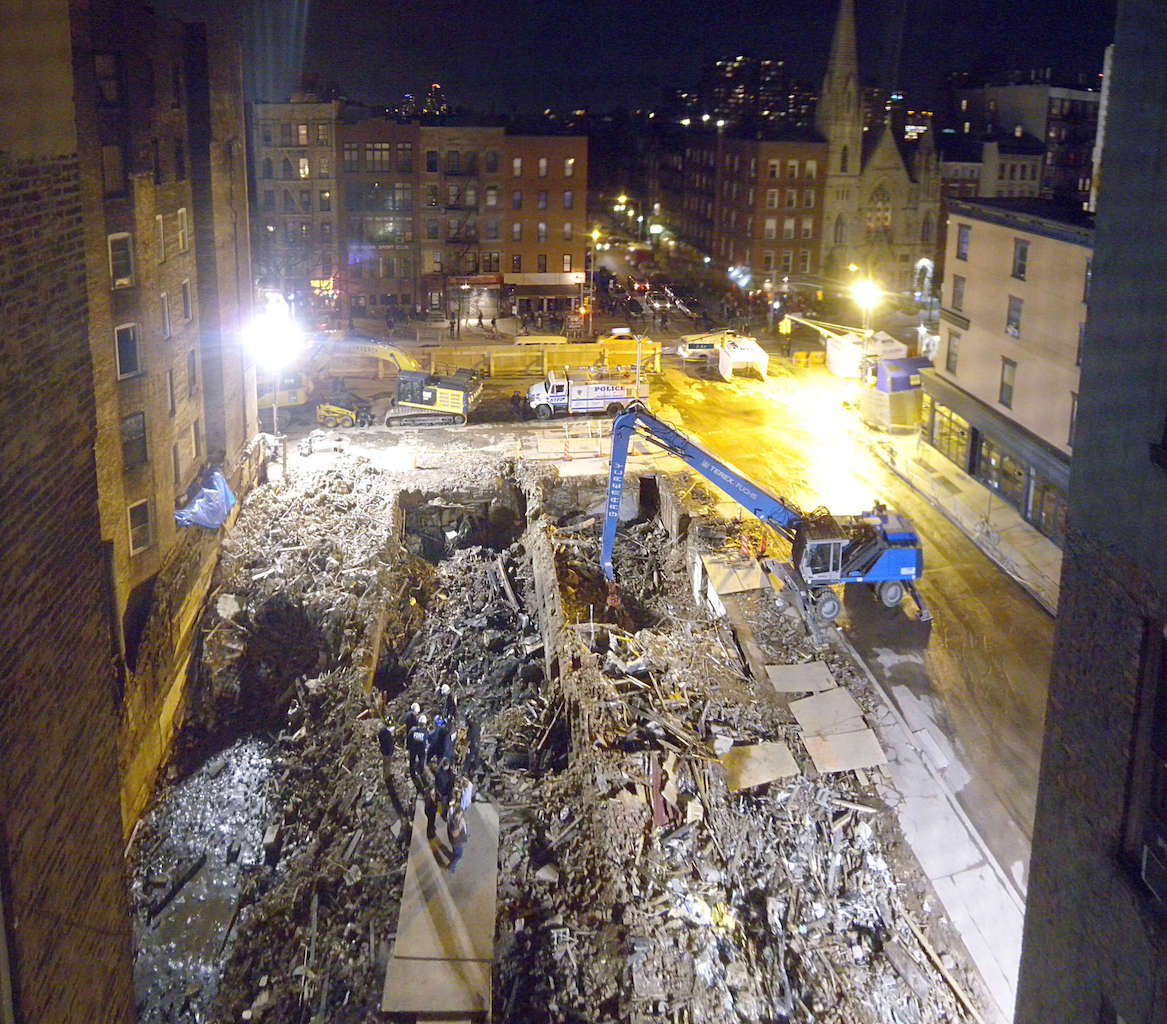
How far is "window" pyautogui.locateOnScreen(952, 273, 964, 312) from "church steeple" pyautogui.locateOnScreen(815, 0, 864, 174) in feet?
133

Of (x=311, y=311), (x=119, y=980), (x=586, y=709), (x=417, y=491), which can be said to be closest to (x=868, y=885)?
(x=586, y=709)

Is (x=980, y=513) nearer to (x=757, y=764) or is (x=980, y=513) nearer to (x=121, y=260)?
(x=757, y=764)

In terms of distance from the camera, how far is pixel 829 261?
74125mm

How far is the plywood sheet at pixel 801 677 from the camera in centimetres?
2094

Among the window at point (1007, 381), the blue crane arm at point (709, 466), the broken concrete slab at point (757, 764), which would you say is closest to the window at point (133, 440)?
the blue crane arm at point (709, 466)

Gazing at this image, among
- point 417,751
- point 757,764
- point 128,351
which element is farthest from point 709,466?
point 128,351

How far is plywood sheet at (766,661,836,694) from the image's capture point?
2094 centimetres

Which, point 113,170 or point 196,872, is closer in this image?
point 196,872

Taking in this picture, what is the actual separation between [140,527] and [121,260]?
6.24m

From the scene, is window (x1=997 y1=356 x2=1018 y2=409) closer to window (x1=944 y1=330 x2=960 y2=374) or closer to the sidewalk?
the sidewalk

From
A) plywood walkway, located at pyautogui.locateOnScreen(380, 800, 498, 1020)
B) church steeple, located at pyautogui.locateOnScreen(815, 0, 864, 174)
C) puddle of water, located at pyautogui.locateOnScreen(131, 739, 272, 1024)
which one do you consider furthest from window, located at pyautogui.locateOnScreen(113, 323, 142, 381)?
church steeple, located at pyautogui.locateOnScreen(815, 0, 864, 174)

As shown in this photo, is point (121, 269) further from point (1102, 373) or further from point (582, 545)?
point (1102, 373)

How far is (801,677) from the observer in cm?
2133

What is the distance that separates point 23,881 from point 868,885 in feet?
42.4
